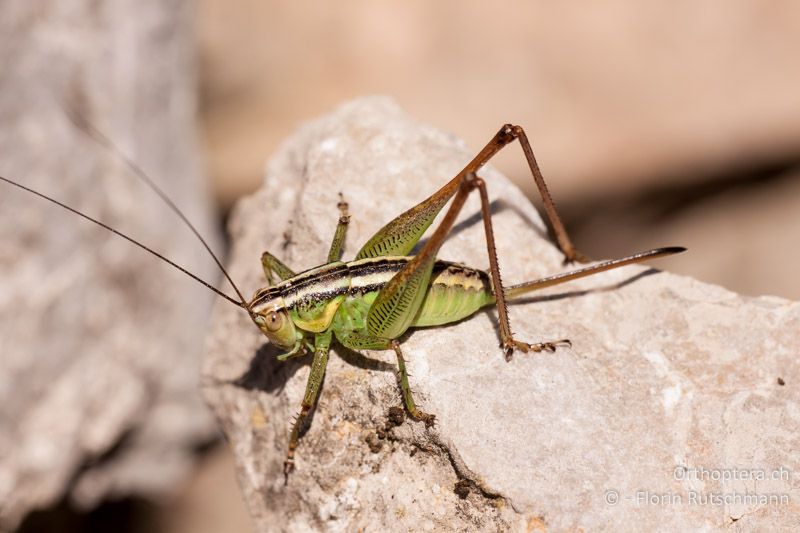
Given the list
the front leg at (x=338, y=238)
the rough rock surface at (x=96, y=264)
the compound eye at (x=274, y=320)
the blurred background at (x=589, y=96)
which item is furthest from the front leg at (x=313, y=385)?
the blurred background at (x=589, y=96)

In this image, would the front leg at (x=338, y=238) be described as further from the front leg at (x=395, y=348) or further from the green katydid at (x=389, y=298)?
the front leg at (x=395, y=348)

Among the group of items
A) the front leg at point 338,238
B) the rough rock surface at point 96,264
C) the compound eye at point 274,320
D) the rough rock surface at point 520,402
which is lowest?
the rough rock surface at point 520,402

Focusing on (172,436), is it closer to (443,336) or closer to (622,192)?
(443,336)

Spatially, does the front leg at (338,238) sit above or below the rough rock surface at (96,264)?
below

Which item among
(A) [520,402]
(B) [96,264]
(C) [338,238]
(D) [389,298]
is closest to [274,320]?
(D) [389,298]

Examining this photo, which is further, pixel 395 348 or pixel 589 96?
pixel 589 96

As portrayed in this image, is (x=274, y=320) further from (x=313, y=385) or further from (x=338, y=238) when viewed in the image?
(x=338, y=238)

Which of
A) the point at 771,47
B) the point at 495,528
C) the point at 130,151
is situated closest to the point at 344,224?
the point at 495,528
